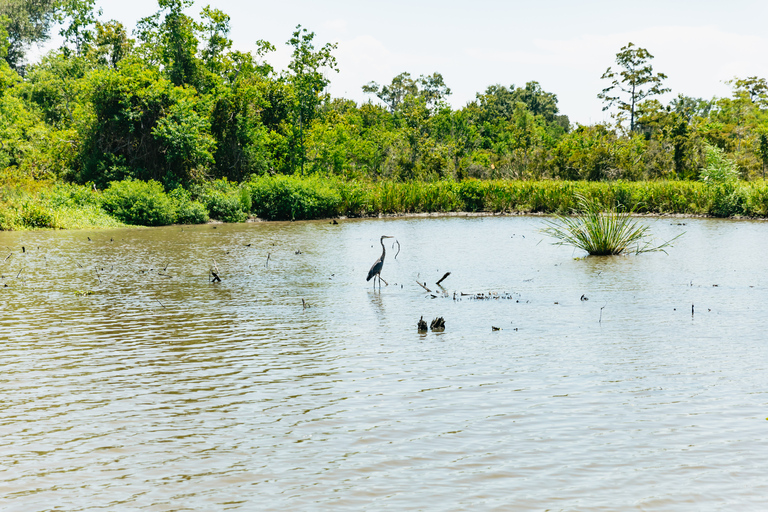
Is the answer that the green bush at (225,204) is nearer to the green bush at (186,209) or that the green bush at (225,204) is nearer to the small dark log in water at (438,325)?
the green bush at (186,209)

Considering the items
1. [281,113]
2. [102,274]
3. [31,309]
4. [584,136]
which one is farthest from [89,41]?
[31,309]

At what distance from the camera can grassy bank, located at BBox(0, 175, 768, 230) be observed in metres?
36.9

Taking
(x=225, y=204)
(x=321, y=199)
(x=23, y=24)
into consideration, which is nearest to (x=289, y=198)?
(x=321, y=199)

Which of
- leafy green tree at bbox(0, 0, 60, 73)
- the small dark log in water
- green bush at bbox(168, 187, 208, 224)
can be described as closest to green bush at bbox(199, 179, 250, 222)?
green bush at bbox(168, 187, 208, 224)

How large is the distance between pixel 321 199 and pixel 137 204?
12.0m

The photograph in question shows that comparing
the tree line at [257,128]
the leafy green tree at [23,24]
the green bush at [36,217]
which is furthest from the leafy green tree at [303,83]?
the leafy green tree at [23,24]

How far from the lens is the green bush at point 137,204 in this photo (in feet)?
127

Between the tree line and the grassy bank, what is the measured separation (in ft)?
10.1

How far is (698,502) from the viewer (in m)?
4.98

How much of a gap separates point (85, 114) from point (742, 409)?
43838mm

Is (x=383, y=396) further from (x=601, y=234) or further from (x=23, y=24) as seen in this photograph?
(x=23, y=24)

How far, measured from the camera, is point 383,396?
7.58 m

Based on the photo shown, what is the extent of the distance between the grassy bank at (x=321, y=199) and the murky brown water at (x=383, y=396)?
2195 centimetres

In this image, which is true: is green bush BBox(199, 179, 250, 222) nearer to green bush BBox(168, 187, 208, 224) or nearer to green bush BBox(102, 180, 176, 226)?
green bush BBox(168, 187, 208, 224)
